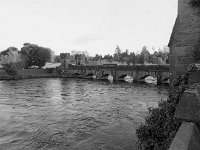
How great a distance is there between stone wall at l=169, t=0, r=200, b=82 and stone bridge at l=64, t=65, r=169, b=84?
3432cm

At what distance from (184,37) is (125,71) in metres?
44.5

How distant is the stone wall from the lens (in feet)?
35.0

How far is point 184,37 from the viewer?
1123cm

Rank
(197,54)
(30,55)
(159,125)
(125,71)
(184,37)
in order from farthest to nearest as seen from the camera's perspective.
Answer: (30,55)
(125,71)
(184,37)
(197,54)
(159,125)

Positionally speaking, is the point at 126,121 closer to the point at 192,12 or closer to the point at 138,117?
the point at 138,117

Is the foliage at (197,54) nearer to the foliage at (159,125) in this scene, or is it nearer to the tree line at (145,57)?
the foliage at (159,125)

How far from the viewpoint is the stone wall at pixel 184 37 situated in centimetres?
1066

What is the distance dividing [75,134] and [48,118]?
197 inches

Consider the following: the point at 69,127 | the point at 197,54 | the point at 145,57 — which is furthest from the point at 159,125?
the point at 145,57

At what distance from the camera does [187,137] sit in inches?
120

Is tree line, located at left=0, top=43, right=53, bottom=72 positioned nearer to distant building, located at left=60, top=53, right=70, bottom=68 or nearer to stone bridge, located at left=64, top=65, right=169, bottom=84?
distant building, located at left=60, top=53, right=70, bottom=68

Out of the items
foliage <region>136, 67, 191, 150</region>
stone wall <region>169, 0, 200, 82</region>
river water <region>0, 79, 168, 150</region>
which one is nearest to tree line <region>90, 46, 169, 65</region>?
river water <region>0, 79, 168, 150</region>

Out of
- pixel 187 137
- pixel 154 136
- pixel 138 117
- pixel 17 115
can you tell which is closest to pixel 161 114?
pixel 154 136

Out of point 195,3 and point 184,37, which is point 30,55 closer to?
point 184,37
